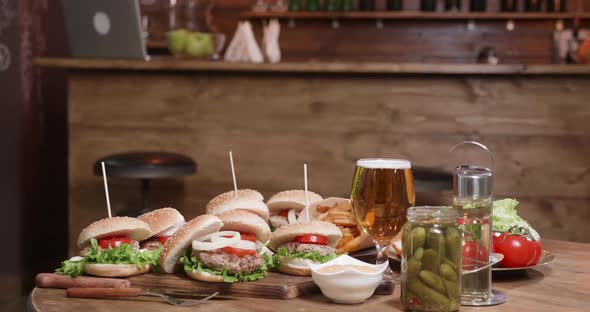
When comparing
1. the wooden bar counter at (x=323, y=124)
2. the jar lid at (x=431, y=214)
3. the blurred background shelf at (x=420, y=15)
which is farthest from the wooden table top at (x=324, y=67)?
the blurred background shelf at (x=420, y=15)

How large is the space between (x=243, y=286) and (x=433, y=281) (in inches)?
13.7

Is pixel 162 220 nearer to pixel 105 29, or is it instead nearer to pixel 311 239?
pixel 311 239

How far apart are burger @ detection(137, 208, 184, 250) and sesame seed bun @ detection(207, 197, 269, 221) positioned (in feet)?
0.43

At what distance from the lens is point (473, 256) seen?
1.46 metres

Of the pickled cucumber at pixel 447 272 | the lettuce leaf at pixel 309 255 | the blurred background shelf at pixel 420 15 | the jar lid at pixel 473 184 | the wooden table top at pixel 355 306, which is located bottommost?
the wooden table top at pixel 355 306

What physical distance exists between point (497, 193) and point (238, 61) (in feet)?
4.59

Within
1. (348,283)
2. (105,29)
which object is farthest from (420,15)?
(348,283)

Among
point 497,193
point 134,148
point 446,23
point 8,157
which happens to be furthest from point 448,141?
point 446,23

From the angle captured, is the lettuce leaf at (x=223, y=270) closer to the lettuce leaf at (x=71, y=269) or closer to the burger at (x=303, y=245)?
the burger at (x=303, y=245)

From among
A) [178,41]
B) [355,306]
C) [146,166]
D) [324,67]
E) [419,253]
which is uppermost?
[178,41]

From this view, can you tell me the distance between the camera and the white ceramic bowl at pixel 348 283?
139 centimetres

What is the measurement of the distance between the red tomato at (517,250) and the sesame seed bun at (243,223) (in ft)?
1.58

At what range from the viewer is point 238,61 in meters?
3.98

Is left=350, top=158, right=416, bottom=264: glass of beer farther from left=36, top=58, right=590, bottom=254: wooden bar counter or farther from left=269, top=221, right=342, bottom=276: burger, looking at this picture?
left=36, top=58, right=590, bottom=254: wooden bar counter
